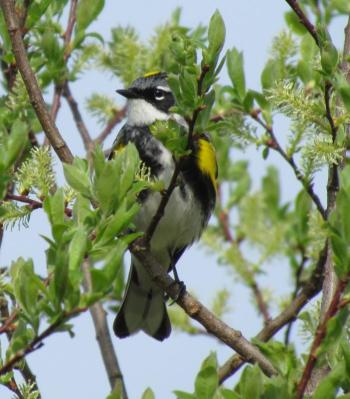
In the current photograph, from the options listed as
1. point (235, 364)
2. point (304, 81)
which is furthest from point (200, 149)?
point (235, 364)

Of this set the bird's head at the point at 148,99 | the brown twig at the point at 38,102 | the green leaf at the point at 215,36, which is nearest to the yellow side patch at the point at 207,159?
the bird's head at the point at 148,99

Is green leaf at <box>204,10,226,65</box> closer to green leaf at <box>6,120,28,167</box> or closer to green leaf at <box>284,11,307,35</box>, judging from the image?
green leaf at <box>6,120,28,167</box>

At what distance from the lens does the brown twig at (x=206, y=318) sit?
3080 millimetres

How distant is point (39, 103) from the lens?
116 inches

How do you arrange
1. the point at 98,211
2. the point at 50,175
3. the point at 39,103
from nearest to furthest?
the point at 98,211
the point at 50,175
the point at 39,103

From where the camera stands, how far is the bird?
4.58 m

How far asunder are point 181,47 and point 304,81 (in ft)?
5.24

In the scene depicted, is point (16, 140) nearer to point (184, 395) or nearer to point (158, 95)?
point (184, 395)

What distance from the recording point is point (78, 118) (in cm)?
507

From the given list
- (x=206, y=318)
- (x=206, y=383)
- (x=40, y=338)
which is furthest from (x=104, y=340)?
(x=40, y=338)

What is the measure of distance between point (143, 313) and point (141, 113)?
1.15 meters

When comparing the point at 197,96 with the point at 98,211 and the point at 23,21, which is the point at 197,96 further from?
the point at 23,21

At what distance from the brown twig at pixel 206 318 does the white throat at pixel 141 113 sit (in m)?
1.63

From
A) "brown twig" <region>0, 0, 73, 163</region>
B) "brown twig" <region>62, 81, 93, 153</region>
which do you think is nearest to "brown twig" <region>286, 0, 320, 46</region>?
"brown twig" <region>0, 0, 73, 163</region>
